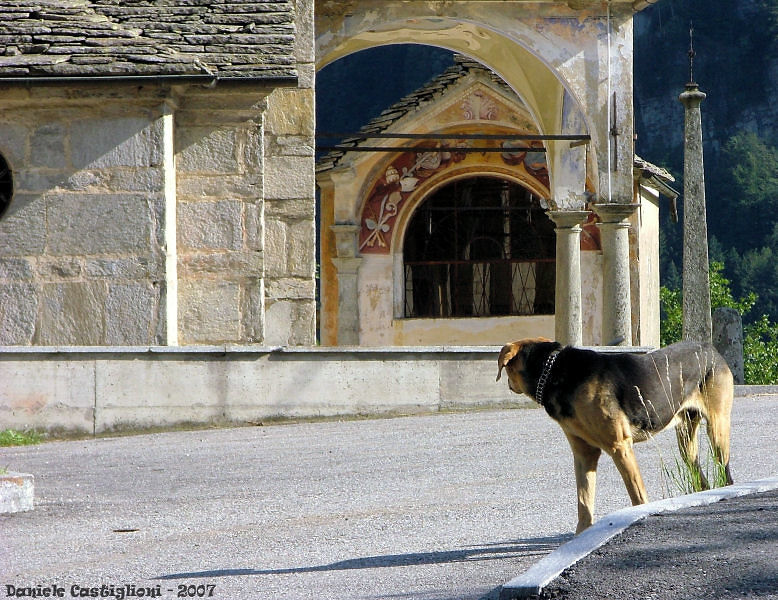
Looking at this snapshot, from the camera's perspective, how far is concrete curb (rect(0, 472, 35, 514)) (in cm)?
829

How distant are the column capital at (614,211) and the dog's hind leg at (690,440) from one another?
879 centimetres

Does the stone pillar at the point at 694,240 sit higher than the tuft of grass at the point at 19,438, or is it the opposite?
the stone pillar at the point at 694,240

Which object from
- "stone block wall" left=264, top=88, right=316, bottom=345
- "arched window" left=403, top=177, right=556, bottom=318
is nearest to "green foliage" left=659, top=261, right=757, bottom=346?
"arched window" left=403, top=177, right=556, bottom=318

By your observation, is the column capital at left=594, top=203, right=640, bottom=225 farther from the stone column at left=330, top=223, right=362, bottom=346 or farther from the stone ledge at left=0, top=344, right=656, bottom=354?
the stone column at left=330, top=223, right=362, bottom=346

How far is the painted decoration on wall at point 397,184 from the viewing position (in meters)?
23.0

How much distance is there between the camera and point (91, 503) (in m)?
8.61

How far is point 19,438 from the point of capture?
40.5 feet

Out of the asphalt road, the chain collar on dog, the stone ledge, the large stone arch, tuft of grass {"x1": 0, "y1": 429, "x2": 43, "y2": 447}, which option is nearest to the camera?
the asphalt road

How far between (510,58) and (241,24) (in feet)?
16.4

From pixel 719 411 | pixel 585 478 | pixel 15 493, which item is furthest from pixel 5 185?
pixel 719 411

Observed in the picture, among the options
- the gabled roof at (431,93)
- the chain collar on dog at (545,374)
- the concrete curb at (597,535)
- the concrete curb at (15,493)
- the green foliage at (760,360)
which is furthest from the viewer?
the green foliage at (760,360)

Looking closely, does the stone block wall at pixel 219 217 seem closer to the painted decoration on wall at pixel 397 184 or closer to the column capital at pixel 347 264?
the column capital at pixel 347 264

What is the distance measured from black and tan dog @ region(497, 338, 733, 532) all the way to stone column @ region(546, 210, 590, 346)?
10.4 m

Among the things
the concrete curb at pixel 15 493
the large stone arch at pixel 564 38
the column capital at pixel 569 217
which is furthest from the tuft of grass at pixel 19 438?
the column capital at pixel 569 217
